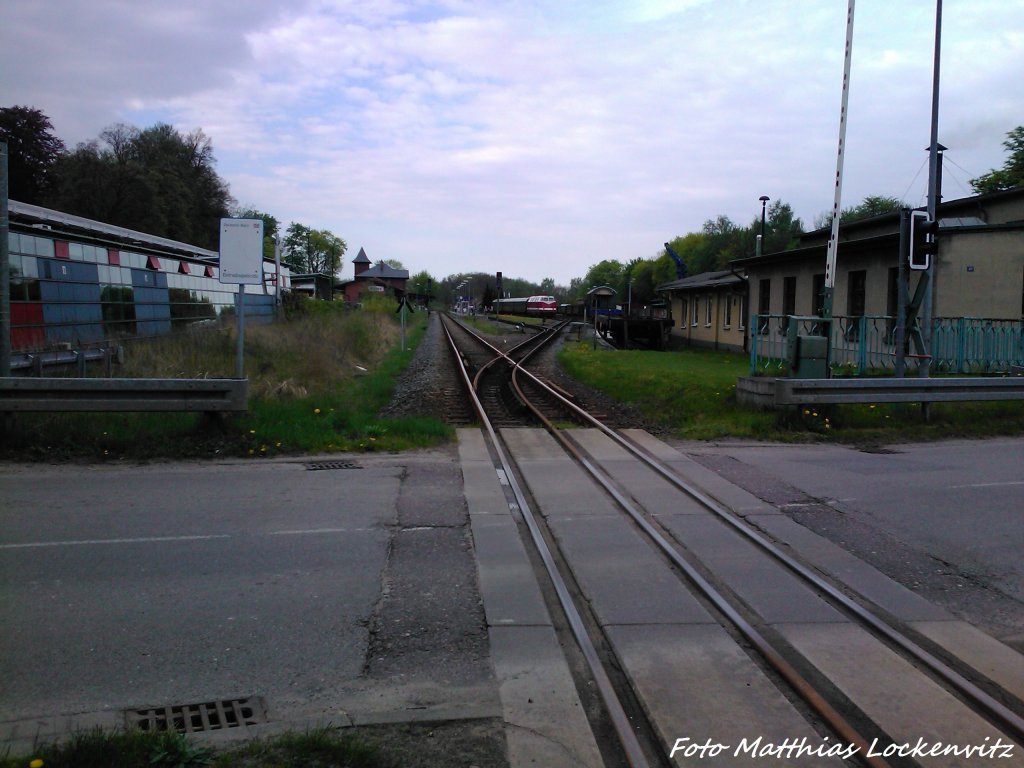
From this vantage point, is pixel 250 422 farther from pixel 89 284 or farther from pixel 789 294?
pixel 789 294

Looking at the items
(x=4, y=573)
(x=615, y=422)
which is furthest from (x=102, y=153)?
(x=4, y=573)

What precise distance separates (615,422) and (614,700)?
1029cm

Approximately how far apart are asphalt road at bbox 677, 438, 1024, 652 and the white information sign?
22.0 feet

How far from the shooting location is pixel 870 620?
5.34 meters

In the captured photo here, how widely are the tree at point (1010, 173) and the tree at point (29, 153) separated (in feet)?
204

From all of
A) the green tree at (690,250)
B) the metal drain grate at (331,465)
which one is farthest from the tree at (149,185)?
the green tree at (690,250)

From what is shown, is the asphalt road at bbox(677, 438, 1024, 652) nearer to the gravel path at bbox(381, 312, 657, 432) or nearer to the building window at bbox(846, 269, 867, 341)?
the gravel path at bbox(381, 312, 657, 432)

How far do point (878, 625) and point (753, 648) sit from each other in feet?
3.00

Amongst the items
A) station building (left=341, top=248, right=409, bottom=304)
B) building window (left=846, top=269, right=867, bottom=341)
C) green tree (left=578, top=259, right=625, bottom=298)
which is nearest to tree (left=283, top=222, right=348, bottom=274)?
station building (left=341, top=248, right=409, bottom=304)

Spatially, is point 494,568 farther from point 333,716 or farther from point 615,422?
point 615,422

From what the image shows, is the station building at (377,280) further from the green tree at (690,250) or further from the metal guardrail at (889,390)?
the metal guardrail at (889,390)

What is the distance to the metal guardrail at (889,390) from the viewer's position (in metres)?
13.3

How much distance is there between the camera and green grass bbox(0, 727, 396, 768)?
3625 millimetres

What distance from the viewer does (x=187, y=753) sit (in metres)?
3.72
